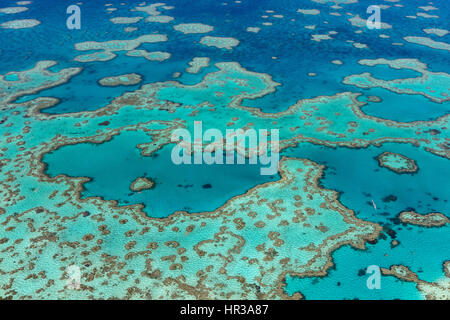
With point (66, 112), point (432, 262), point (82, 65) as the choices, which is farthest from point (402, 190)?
point (82, 65)

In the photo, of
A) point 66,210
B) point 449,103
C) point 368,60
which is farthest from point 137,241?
point 368,60

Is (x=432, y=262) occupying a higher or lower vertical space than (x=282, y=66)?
lower

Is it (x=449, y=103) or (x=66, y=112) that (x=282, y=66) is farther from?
(x=66, y=112)

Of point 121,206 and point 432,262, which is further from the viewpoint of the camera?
point 121,206

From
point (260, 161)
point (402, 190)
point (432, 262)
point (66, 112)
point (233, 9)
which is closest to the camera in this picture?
point (432, 262)

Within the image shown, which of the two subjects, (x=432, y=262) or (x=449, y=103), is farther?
(x=449, y=103)

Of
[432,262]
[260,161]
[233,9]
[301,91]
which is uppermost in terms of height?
[233,9]

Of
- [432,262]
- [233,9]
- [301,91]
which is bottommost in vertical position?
[432,262]

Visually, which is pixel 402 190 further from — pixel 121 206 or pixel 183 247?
pixel 121 206

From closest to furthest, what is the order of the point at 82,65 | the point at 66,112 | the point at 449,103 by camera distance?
the point at 66,112 → the point at 449,103 → the point at 82,65
